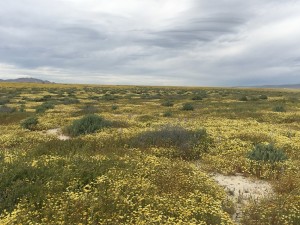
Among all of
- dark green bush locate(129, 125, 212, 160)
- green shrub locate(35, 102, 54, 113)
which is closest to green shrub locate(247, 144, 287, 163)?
dark green bush locate(129, 125, 212, 160)

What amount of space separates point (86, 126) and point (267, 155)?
10.5 meters

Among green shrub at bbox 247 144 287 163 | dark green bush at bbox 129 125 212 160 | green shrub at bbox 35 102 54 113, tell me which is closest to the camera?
green shrub at bbox 247 144 287 163

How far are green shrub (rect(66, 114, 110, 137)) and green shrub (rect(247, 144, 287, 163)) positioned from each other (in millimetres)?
9363

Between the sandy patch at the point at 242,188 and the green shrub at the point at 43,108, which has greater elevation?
the green shrub at the point at 43,108

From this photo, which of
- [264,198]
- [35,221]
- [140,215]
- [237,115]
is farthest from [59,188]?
[237,115]

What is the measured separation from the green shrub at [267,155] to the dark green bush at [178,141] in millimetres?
2136

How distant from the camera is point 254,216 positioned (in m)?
7.12

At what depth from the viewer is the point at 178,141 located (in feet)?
45.5

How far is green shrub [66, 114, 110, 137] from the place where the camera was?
17.3m

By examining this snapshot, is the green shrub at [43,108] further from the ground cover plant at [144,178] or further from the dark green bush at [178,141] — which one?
the dark green bush at [178,141]

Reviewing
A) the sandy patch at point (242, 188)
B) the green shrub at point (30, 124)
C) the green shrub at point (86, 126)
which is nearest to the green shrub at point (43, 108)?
the green shrub at point (30, 124)

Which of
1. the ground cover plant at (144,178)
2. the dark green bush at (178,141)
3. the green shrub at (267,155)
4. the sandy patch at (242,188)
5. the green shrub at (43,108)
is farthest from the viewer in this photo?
the green shrub at (43,108)

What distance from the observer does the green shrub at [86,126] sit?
17.3 m

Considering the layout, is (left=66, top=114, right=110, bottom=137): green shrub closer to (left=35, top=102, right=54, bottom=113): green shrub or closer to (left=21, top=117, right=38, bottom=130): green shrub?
(left=21, top=117, right=38, bottom=130): green shrub
